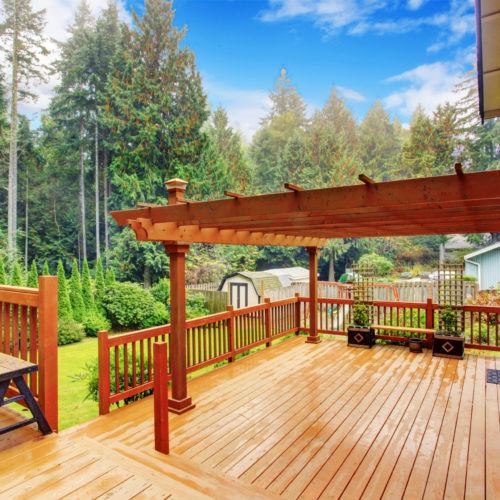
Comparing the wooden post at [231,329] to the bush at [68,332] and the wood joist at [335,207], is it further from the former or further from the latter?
the bush at [68,332]

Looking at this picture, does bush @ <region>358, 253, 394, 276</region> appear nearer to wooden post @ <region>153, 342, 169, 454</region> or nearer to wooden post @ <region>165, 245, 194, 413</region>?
wooden post @ <region>165, 245, 194, 413</region>

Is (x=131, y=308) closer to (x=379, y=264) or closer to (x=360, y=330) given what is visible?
(x=360, y=330)

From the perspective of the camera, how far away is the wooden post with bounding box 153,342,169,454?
2838 mm

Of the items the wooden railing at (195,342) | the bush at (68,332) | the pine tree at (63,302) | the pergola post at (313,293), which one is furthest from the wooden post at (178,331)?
the pine tree at (63,302)

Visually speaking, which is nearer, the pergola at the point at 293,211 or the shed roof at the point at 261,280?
the pergola at the point at 293,211

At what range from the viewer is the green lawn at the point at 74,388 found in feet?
16.4

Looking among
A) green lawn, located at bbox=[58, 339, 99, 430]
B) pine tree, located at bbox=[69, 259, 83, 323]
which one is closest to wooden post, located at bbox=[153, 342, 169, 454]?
green lawn, located at bbox=[58, 339, 99, 430]

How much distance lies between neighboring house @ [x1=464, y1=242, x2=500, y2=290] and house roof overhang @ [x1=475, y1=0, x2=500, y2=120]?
537 inches

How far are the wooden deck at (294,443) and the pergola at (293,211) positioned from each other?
2.25 feet

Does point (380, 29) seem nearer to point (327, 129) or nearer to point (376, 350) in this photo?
point (327, 129)

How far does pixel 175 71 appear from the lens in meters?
18.9

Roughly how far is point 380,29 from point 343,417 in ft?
124

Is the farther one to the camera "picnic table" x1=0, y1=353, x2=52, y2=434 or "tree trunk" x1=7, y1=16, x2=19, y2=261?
"tree trunk" x1=7, y1=16, x2=19, y2=261

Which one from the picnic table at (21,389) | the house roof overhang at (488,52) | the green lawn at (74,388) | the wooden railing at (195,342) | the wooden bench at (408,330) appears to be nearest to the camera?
the house roof overhang at (488,52)
